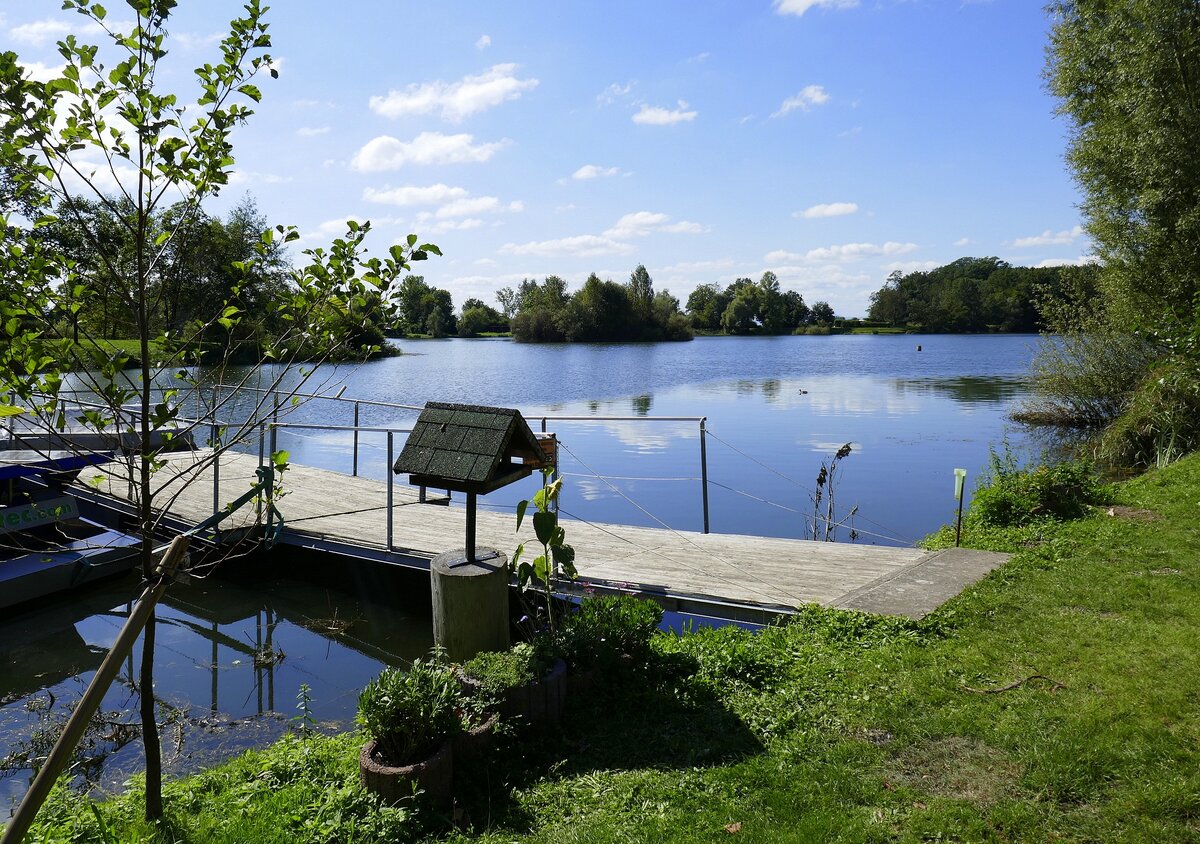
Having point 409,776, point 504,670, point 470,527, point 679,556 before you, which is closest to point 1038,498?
point 679,556

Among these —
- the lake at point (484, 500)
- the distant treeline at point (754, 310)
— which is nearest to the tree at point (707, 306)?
the distant treeline at point (754, 310)

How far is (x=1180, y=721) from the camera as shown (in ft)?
13.9

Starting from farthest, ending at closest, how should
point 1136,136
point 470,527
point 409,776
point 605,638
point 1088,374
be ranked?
point 1088,374 < point 1136,136 < point 470,527 < point 605,638 < point 409,776

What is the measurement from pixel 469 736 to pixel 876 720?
2.17m

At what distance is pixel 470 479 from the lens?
18.7 ft

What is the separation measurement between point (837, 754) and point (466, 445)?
10.2 feet

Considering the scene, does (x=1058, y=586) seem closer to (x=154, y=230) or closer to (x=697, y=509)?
(x=154, y=230)

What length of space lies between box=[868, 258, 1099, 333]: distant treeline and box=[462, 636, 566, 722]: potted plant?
283 feet

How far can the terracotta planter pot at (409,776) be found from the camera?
4.04m

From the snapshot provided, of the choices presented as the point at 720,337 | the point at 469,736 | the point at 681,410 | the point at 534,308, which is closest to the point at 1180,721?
the point at 469,736

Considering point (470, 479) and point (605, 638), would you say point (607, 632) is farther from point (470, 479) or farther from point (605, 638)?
point (470, 479)

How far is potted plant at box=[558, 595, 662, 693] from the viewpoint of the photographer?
206 inches

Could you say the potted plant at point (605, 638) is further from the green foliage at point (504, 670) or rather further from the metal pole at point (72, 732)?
the metal pole at point (72, 732)

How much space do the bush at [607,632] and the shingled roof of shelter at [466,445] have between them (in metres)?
1.12
